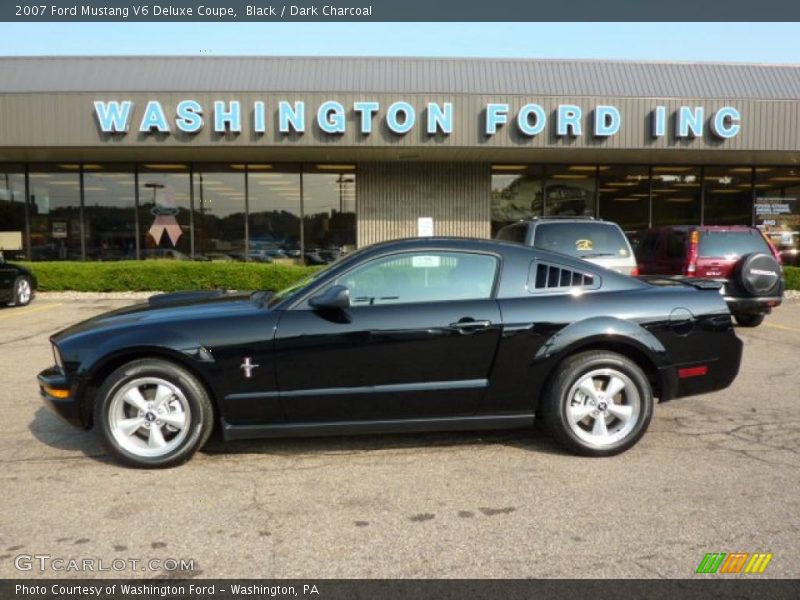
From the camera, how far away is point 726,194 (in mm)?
18234

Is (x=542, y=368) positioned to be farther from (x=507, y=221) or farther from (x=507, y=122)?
(x=507, y=221)

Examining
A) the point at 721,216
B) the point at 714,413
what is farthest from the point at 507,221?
the point at 714,413

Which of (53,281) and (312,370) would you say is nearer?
(312,370)

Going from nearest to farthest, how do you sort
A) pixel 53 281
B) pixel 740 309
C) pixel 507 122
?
1. pixel 740 309
2. pixel 507 122
3. pixel 53 281

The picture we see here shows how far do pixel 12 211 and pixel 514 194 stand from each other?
13992mm

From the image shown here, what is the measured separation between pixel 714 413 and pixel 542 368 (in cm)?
210

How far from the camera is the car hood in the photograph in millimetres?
4082

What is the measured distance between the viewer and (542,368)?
4.14 m

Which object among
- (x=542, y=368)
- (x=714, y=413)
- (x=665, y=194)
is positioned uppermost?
(x=665, y=194)

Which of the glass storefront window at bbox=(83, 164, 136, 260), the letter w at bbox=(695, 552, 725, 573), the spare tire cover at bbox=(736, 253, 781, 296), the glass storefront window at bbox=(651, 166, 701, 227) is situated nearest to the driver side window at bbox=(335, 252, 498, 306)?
the letter w at bbox=(695, 552, 725, 573)

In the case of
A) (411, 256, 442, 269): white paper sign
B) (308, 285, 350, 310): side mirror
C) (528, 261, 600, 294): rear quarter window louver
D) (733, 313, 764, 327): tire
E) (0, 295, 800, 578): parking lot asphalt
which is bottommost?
(0, 295, 800, 578): parking lot asphalt

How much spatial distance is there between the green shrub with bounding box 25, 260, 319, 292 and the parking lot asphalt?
10436 mm

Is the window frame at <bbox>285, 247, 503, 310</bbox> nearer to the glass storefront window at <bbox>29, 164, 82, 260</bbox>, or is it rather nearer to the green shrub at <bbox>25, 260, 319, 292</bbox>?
the green shrub at <bbox>25, 260, 319, 292</bbox>

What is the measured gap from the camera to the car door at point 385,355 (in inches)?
157
